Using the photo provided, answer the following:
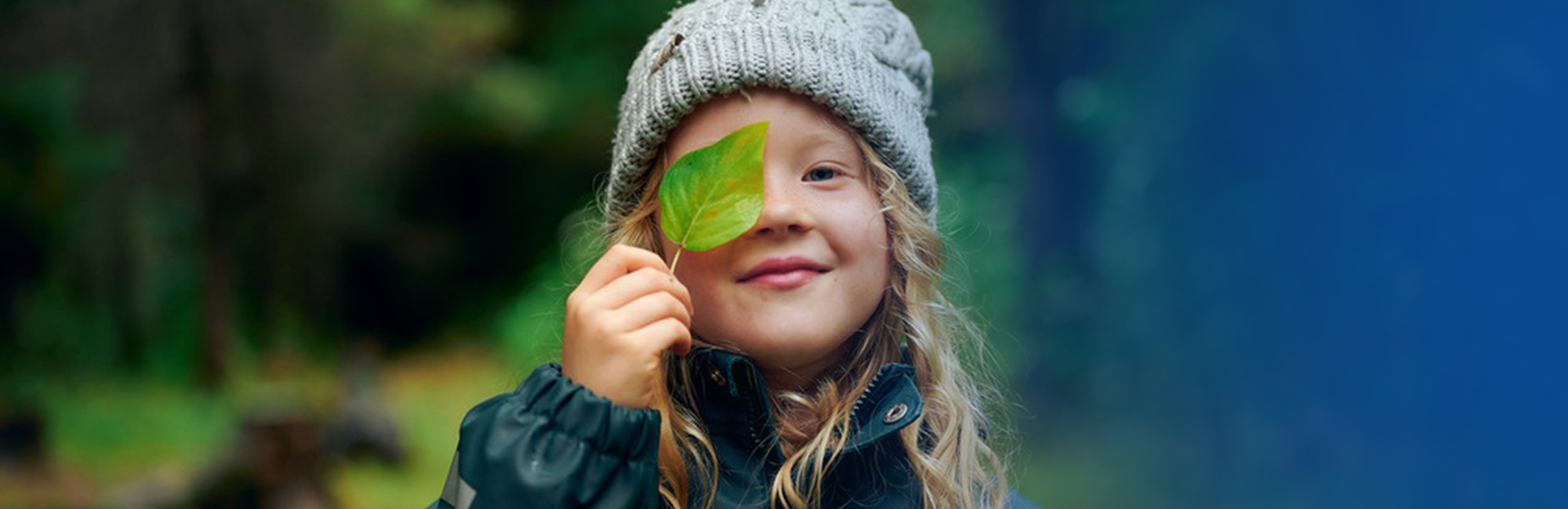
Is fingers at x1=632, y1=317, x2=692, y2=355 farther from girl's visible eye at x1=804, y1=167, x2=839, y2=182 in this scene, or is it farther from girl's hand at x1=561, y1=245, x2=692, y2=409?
girl's visible eye at x1=804, y1=167, x2=839, y2=182

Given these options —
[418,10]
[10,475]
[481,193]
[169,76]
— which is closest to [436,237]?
[481,193]

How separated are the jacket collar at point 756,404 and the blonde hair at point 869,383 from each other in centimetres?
2

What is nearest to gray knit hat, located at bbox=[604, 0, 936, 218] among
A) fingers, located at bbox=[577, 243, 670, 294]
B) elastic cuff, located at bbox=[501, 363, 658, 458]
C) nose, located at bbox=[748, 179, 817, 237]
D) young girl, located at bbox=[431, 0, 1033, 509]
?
young girl, located at bbox=[431, 0, 1033, 509]

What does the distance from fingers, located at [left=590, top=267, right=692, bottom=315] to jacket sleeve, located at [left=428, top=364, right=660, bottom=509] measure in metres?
0.08

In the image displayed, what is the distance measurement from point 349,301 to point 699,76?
381cm

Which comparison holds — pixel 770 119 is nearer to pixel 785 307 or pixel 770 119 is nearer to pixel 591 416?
pixel 785 307

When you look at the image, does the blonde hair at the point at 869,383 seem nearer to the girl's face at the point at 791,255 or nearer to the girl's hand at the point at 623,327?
the girl's face at the point at 791,255

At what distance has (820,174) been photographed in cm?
128

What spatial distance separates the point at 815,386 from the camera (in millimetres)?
1309

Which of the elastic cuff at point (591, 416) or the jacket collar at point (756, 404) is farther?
the jacket collar at point (756, 404)

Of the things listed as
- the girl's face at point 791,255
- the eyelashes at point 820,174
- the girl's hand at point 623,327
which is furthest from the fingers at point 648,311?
the eyelashes at point 820,174

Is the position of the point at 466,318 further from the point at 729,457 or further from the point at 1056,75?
the point at 729,457

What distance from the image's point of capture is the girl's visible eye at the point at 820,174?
1269 mm

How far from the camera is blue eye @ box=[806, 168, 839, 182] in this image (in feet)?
4.16
